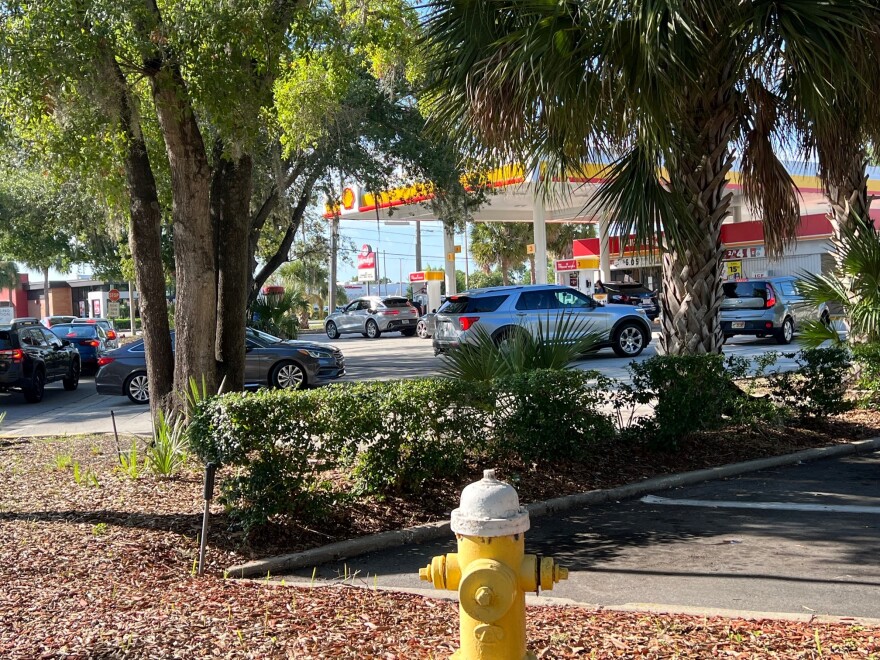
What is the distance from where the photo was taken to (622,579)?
565 centimetres

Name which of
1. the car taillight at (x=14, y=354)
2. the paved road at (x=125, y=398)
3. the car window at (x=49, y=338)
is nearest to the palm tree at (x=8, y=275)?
the paved road at (x=125, y=398)

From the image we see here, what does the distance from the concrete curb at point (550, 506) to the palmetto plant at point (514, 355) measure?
156cm

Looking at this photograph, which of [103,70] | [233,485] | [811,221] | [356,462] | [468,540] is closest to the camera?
[468,540]

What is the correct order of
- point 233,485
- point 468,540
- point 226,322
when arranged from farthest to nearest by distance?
point 226,322 → point 233,485 → point 468,540

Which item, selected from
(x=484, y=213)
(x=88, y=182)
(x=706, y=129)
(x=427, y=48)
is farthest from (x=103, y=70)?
(x=484, y=213)

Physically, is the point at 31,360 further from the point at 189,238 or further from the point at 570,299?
the point at 570,299

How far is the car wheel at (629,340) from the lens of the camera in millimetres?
20703

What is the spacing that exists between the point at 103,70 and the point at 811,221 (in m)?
33.5


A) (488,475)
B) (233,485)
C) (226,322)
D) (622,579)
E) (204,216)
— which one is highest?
(204,216)

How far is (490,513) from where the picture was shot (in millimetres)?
3402

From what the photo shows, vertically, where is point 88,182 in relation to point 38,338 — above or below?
above

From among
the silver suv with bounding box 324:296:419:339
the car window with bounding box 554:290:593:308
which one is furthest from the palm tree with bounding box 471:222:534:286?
the car window with bounding box 554:290:593:308

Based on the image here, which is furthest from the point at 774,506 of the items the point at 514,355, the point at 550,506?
the point at 514,355

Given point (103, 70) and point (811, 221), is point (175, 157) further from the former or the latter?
point (811, 221)
